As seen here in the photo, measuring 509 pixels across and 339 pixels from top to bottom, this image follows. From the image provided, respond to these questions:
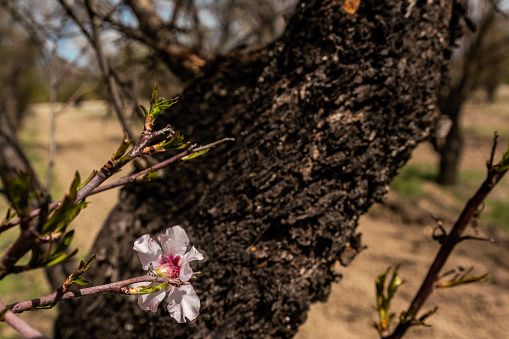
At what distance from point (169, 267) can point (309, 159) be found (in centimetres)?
70

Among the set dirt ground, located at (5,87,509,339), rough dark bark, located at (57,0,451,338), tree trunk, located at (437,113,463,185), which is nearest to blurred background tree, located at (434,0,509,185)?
tree trunk, located at (437,113,463,185)

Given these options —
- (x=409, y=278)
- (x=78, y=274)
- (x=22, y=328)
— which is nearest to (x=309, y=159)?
(x=78, y=274)

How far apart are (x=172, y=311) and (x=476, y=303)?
4444mm

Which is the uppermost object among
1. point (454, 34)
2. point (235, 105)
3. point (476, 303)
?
point (235, 105)

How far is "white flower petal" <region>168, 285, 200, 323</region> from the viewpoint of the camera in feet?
1.93

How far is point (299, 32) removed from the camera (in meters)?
→ 1.25

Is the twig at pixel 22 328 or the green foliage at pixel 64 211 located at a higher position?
the green foliage at pixel 64 211

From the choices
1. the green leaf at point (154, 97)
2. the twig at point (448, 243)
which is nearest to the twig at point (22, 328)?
the green leaf at point (154, 97)

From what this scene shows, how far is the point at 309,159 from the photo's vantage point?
1.17 metres

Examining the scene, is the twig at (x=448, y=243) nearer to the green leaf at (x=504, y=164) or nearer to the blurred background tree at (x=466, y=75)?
the green leaf at (x=504, y=164)

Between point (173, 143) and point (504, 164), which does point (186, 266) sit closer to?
point (173, 143)

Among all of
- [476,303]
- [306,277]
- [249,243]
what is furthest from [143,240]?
[476,303]

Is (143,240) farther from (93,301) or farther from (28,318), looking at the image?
(28,318)

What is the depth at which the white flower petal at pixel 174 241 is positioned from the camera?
59 centimetres
